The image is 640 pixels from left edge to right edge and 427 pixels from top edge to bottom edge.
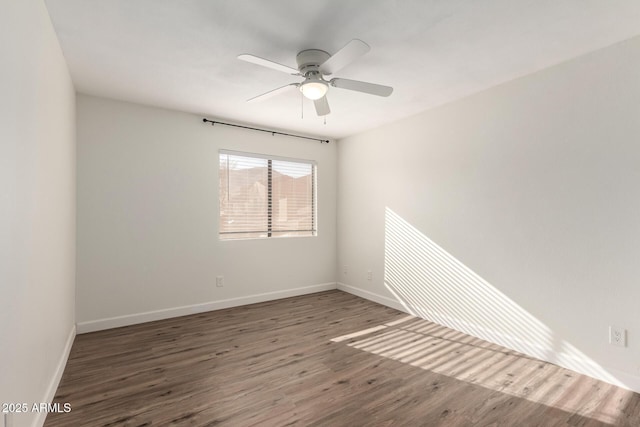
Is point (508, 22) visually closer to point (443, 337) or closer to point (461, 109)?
point (461, 109)

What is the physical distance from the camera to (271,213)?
176 inches

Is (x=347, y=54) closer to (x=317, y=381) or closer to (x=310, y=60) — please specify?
(x=310, y=60)

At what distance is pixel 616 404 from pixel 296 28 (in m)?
3.23

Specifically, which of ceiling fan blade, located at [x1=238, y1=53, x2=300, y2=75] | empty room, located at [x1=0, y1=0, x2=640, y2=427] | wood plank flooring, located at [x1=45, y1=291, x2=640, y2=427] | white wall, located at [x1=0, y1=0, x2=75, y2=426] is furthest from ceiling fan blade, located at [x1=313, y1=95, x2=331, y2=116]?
wood plank flooring, located at [x1=45, y1=291, x2=640, y2=427]

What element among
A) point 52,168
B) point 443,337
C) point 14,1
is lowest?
point 443,337

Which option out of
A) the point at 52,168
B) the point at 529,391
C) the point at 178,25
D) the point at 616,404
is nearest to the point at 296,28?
the point at 178,25

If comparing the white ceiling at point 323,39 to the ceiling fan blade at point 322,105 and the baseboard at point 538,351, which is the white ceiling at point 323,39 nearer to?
the ceiling fan blade at point 322,105

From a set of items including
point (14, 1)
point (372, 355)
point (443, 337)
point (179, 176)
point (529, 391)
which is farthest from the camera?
point (179, 176)

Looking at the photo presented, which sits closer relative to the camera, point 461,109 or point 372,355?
point 372,355

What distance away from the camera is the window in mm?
4109

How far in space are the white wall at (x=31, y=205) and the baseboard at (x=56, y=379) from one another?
0.04ft

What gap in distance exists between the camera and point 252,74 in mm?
2693

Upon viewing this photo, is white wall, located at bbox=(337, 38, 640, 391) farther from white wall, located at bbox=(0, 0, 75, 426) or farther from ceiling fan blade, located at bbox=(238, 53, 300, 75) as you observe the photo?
white wall, located at bbox=(0, 0, 75, 426)

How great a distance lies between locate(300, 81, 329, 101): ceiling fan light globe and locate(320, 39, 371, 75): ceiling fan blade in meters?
0.11
